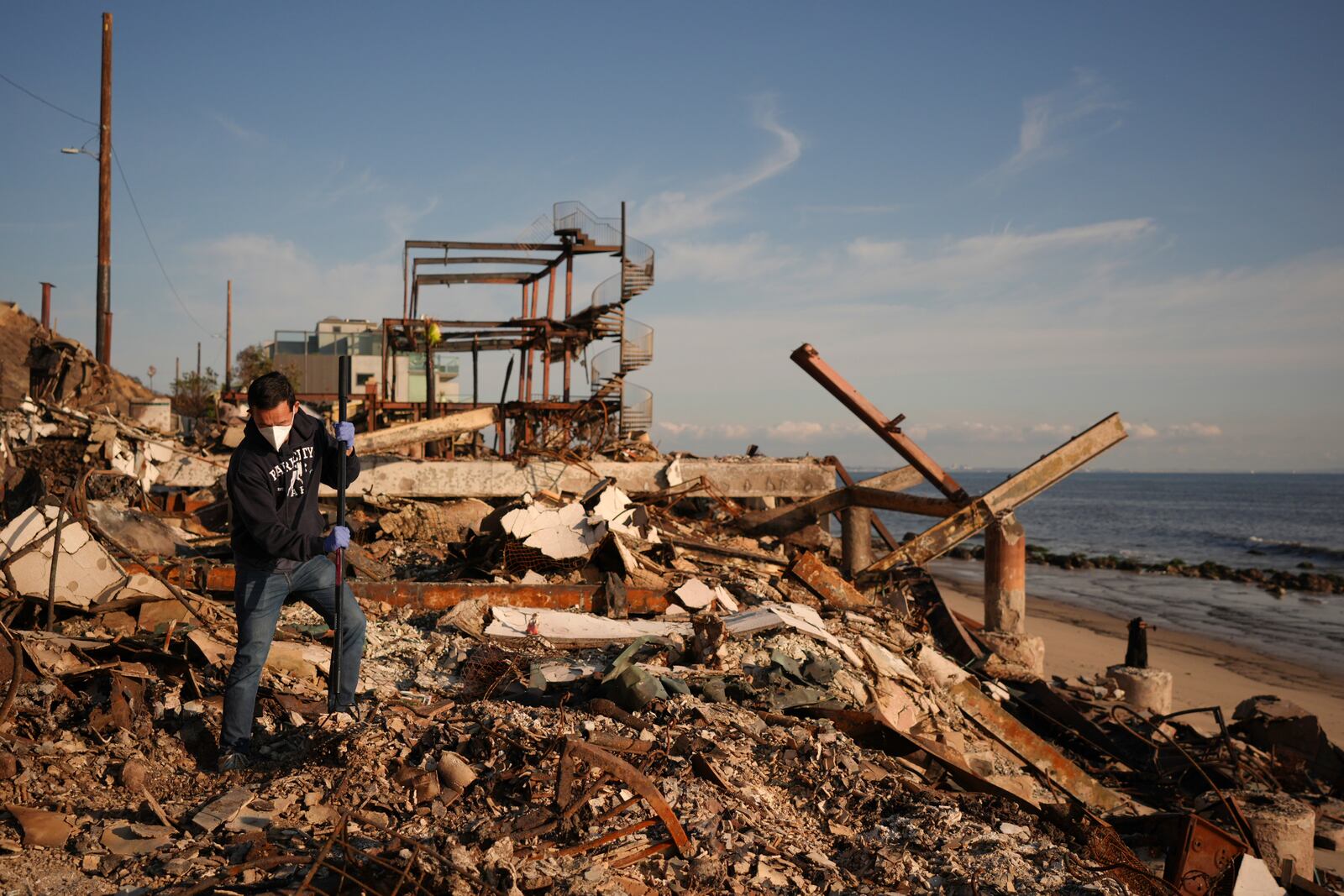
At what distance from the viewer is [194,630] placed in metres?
5.46

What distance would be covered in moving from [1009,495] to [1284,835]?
12.8ft

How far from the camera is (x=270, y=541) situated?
4199mm

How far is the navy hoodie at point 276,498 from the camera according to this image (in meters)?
4.22

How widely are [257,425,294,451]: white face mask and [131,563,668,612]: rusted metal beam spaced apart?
2677mm

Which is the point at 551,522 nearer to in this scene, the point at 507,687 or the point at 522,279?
the point at 507,687

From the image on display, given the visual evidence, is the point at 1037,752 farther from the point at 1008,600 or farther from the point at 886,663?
the point at 1008,600

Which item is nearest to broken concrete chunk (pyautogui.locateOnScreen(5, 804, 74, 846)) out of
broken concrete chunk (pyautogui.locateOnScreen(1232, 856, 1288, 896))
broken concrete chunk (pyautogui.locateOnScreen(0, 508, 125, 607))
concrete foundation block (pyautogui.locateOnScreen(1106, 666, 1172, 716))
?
broken concrete chunk (pyautogui.locateOnScreen(0, 508, 125, 607))

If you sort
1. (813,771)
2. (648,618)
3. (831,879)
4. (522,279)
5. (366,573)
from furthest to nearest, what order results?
(522,279) < (366,573) < (648,618) < (813,771) < (831,879)

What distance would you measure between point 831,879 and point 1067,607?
62.7 ft

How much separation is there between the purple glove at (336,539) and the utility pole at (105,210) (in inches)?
540

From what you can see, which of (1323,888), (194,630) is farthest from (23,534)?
(1323,888)

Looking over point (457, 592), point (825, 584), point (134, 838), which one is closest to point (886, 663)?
point (825, 584)

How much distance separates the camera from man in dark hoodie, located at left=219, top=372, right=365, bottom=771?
4.21m

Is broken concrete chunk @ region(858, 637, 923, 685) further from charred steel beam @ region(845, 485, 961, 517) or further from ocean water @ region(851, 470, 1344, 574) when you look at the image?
ocean water @ region(851, 470, 1344, 574)
